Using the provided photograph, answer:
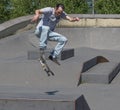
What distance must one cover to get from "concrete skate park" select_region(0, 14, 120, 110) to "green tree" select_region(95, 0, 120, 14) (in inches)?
115

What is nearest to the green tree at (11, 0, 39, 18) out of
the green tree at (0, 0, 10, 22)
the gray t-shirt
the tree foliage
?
the tree foliage

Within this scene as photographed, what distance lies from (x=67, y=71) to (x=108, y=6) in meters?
13.4

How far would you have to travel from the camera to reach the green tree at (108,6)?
24.2 metres

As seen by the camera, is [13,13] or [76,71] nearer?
[76,71]

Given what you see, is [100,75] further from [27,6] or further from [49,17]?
[27,6]

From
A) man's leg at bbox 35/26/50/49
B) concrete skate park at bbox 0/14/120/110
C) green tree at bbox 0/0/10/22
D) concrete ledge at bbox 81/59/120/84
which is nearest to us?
concrete skate park at bbox 0/14/120/110

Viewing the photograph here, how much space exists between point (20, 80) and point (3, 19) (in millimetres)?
14365

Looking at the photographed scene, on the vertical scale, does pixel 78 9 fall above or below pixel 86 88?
below

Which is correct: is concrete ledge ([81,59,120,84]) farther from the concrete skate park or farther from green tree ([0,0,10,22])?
green tree ([0,0,10,22])

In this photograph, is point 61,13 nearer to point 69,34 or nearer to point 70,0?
point 69,34

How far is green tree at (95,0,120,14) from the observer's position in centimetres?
2425

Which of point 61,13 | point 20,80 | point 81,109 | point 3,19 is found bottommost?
point 3,19

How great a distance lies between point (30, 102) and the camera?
22.1ft

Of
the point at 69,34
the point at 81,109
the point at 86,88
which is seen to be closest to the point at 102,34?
the point at 69,34
